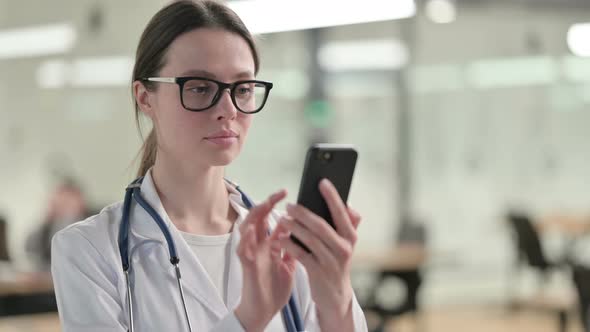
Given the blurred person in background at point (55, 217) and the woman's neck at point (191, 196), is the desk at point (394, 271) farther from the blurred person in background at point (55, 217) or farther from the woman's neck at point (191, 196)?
the woman's neck at point (191, 196)

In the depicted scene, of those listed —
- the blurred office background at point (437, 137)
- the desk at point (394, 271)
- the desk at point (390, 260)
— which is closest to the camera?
the desk at point (394, 271)

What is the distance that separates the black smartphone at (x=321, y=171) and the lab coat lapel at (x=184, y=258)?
260 millimetres

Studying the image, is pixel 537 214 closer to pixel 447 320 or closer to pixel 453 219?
pixel 453 219

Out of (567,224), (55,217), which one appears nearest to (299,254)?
(55,217)

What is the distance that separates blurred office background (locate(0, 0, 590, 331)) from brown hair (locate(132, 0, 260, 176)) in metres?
5.14

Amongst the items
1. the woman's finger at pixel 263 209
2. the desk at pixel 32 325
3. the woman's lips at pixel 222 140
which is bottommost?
→ the desk at pixel 32 325

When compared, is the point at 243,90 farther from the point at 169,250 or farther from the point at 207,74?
the point at 169,250

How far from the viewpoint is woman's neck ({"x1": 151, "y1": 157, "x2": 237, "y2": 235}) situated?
169cm

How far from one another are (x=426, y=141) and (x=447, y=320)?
70.2 inches

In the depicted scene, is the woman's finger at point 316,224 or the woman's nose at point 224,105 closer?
the woman's finger at point 316,224

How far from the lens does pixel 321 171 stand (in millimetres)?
1455

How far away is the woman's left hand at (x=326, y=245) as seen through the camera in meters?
1.40

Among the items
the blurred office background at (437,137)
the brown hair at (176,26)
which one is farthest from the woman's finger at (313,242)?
the blurred office background at (437,137)

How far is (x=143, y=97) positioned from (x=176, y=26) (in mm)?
167
